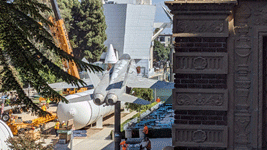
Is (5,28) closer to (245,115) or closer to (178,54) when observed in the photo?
(178,54)

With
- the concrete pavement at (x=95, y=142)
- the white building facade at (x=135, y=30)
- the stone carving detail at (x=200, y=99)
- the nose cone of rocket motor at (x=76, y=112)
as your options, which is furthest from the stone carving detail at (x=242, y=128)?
the white building facade at (x=135, y=30)

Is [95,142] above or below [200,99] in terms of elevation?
below

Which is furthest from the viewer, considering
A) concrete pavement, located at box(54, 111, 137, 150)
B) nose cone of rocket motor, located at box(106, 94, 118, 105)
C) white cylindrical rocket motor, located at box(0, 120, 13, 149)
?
concrete pavement, located at box(54, 111, 137, 150)

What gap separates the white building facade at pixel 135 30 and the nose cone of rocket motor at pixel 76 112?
35055 millimetres

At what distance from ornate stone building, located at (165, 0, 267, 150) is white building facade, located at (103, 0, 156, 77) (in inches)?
2085

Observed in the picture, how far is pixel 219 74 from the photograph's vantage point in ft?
28.6

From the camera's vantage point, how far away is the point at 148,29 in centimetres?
6297

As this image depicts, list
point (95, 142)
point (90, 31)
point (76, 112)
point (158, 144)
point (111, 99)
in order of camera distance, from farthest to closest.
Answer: point (90, 31) → point (76, 112) → point (95, 142) → point (158, 144) → point (111, 99)

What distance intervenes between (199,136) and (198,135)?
31mm

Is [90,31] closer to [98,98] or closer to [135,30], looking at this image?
[135,30]

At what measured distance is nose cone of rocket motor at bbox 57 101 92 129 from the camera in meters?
26.7

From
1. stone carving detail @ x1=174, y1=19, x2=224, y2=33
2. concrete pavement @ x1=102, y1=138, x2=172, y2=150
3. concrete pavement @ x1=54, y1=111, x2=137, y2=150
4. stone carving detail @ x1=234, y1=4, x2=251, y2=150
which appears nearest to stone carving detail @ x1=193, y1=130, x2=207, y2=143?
stone carving detail @ x1=234, y1=4, x2=251, y2=150

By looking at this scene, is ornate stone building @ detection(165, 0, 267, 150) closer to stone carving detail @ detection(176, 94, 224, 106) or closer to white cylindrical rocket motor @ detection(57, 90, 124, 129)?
stone carving detail @ detection(176, 94, 224, 106)

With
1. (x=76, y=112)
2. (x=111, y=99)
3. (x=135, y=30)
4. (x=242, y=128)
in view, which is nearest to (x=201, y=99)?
(x=242, y=128)
